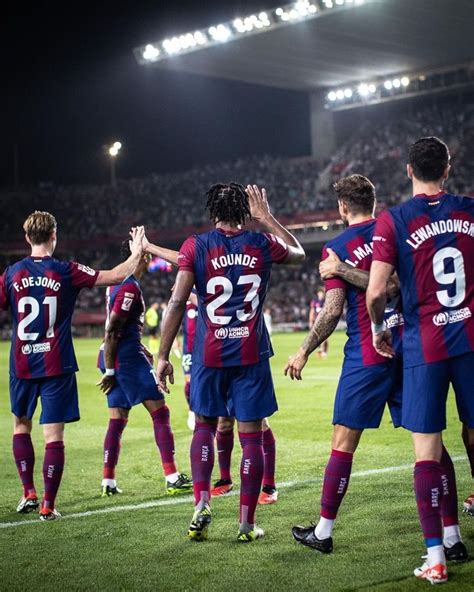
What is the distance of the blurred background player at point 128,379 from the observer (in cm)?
781

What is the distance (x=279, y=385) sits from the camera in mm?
18250

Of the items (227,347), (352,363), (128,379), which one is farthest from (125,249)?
(352,363)

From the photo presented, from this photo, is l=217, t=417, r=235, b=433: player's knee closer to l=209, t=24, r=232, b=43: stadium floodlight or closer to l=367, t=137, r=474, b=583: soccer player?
l=367, t=137, r=474, b=583: soccer player

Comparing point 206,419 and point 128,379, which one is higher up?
point 128,379

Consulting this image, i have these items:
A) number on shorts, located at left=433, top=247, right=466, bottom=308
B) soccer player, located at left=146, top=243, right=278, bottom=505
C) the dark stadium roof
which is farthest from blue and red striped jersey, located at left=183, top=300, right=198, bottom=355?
the dark stadium roof

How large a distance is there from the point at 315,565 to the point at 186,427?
7191 mm

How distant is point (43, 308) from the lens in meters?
7.02

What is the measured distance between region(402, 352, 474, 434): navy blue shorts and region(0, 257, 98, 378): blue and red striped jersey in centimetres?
304

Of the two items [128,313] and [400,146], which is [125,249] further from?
[400,146]

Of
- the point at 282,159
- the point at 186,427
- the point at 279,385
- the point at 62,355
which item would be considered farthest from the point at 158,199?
the point at 62,355

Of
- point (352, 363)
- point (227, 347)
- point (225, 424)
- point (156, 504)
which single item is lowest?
point (156, 504)

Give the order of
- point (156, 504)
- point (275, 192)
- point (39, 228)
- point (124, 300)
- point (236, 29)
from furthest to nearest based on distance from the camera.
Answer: point (275, 192)
point (236, 29)
point (124, 300)
point (156, 504)
point (39, 228)

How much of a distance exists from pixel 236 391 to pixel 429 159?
2.07 meters

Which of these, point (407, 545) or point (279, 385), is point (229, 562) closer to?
point (407, 545)
